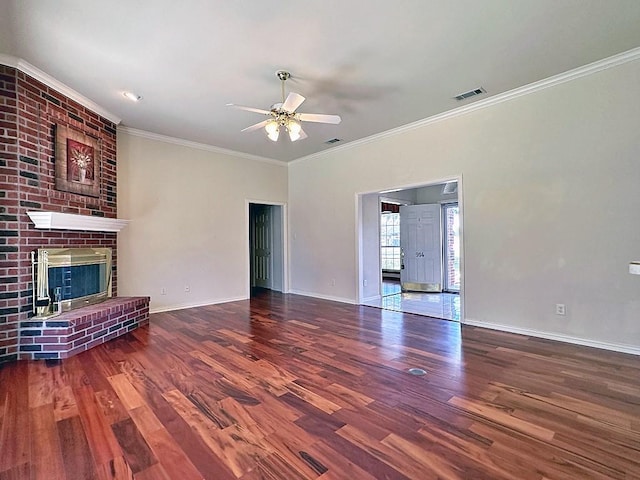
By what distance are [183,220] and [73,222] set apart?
79.6 inches

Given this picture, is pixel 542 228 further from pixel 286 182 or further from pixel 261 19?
pixel 286 182

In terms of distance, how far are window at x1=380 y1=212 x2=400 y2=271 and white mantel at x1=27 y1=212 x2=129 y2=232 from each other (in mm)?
7335

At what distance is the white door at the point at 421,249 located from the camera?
294 inches

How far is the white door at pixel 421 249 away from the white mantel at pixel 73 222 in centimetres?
596

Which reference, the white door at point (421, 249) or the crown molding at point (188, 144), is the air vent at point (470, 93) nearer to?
the white door at point (421, 249)

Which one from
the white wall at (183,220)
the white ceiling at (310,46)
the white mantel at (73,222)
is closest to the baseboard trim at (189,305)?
the white wall at (183,220)

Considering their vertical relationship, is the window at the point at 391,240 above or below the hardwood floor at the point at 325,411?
above

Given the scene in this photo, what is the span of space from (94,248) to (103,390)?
254cm

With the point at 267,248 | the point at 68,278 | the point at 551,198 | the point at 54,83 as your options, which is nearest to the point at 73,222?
the point at 68,278

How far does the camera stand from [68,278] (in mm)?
3871

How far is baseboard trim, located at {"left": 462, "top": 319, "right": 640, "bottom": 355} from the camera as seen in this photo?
10.7 ft

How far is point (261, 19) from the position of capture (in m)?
2.63

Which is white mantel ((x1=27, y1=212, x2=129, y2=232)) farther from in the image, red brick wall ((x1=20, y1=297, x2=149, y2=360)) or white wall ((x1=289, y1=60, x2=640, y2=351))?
white wall ((x1=289, y1=60, x2=640, y2=351))

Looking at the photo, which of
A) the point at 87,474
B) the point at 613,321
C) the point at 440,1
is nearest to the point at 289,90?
the point at 440,1
